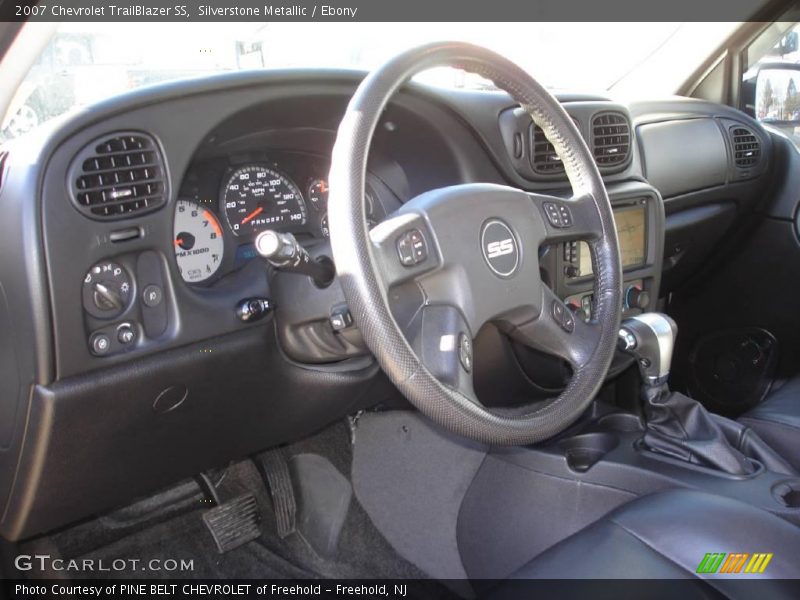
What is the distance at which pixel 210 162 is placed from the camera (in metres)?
1.60

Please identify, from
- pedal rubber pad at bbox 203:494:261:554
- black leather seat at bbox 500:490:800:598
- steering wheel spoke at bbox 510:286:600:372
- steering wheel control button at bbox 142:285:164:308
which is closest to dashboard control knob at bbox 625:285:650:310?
steering wheel spoke at bbox 510:286:600:372

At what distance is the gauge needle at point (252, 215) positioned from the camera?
64.8 inches

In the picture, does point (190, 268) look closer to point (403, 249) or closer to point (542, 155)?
point (403, 249)

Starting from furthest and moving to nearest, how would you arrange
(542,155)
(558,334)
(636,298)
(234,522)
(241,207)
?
(636,298) → (234,522) → (542,155) → (241,207) → (558,334)

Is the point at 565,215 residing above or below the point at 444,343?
above

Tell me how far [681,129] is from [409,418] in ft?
4.20

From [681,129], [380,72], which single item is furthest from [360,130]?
[681,129]

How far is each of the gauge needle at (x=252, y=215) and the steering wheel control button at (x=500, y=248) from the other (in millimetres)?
526

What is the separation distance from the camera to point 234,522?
2.11 metres

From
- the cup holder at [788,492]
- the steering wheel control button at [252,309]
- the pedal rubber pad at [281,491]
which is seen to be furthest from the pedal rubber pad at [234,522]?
the cup holder at [788,492]

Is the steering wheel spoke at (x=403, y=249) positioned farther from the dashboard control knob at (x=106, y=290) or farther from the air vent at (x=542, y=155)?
the air vent at (x=542, y=155)

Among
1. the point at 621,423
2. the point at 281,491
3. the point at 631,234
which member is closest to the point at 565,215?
the point at 621,423

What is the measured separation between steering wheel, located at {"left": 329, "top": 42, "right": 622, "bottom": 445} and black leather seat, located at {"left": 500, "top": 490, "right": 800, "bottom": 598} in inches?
7.8

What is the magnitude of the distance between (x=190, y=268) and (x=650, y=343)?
93 cm
